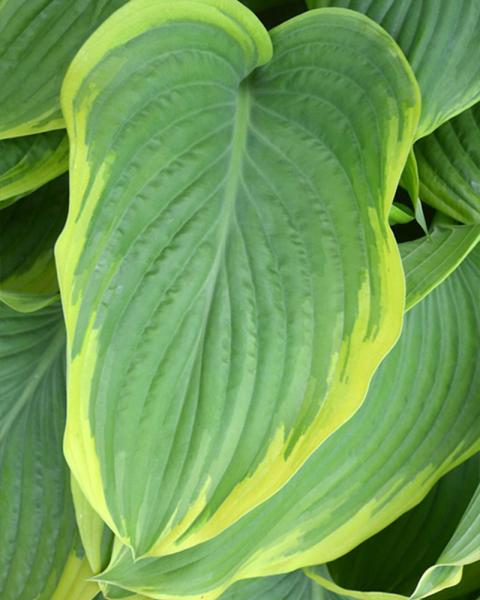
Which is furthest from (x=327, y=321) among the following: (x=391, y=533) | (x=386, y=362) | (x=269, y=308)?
(x=391, y=533)

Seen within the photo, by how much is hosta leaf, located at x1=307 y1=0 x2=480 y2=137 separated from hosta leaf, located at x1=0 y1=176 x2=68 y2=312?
35cm

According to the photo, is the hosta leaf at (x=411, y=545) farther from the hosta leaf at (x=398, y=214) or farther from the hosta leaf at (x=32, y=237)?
the hosta leaf at (x=32, y=237)

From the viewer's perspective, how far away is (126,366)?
0.55 metres

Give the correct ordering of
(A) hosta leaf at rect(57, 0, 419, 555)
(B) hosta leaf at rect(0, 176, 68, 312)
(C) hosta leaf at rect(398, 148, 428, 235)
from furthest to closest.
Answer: (B) hosta leaf at rect(0, 176, 68, 312), (C) hosta leaf at rect(398, 148, 428, 235), (A) hosta leaf at rect(57, 0, 419, 555)

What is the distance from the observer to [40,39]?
0.69 metres

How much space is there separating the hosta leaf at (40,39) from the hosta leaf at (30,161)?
57mm

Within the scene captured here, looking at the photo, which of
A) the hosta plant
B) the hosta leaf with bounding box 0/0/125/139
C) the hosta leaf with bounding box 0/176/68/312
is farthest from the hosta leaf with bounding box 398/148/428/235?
the hosta leaf with bounding box 0/176/68/312

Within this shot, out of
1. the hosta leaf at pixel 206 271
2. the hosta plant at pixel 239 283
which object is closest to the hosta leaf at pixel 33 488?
the hosta plant at pixel 239 283

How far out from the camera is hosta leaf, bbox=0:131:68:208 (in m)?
0.69

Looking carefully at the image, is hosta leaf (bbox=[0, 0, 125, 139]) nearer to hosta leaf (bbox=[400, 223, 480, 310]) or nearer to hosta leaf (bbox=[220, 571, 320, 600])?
hosta leaf (bbox=[400, 223, 480, 310])

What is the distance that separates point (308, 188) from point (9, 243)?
0.42 metres

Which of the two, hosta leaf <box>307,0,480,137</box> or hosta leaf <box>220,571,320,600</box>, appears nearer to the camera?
hosta leaf <box>307,0,480,137</box>

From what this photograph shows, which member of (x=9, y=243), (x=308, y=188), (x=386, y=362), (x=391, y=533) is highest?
(x=9, y=243)

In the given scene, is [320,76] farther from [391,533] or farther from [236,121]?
[391,533]
